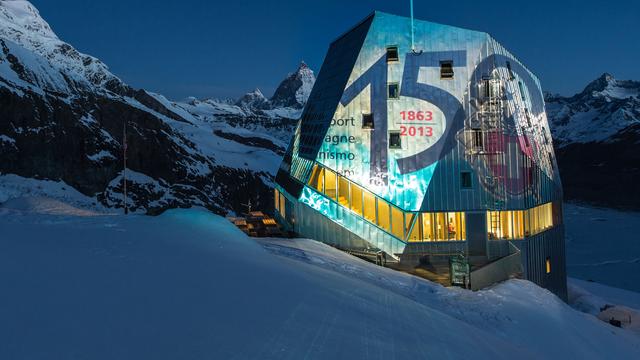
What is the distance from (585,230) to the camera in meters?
81.4

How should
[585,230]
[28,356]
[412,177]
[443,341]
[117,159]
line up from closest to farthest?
[28,356] < [443,341] < [412,177] < [117,159] < [585,230]

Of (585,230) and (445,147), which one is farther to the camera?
(585,230)

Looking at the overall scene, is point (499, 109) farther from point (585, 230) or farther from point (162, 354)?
point (585, 230)

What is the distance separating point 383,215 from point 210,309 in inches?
644

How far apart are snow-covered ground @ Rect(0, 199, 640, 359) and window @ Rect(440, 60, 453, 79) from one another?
12745 mm

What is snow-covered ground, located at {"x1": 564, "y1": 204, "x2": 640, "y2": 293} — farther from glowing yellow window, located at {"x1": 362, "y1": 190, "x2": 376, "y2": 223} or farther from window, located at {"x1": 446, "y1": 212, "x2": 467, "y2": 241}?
glowing yellow window, located at {"x1": 362, "y1": 190, "x2": 376, "y2": 223}

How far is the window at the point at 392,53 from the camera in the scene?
2384 cm

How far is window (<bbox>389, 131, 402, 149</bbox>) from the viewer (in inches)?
919

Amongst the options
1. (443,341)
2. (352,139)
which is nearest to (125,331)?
(443,341)

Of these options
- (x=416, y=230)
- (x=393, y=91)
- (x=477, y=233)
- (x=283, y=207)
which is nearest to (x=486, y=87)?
(x=393, y=91)

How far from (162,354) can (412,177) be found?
1861 cm

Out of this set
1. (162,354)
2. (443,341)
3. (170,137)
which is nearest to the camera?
(162,354)

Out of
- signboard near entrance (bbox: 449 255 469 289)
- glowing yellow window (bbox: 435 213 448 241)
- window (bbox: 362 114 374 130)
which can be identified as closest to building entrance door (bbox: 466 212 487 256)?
glowing yellow window (bbox: 435 213 448 241)

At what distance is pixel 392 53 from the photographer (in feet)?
78.6
